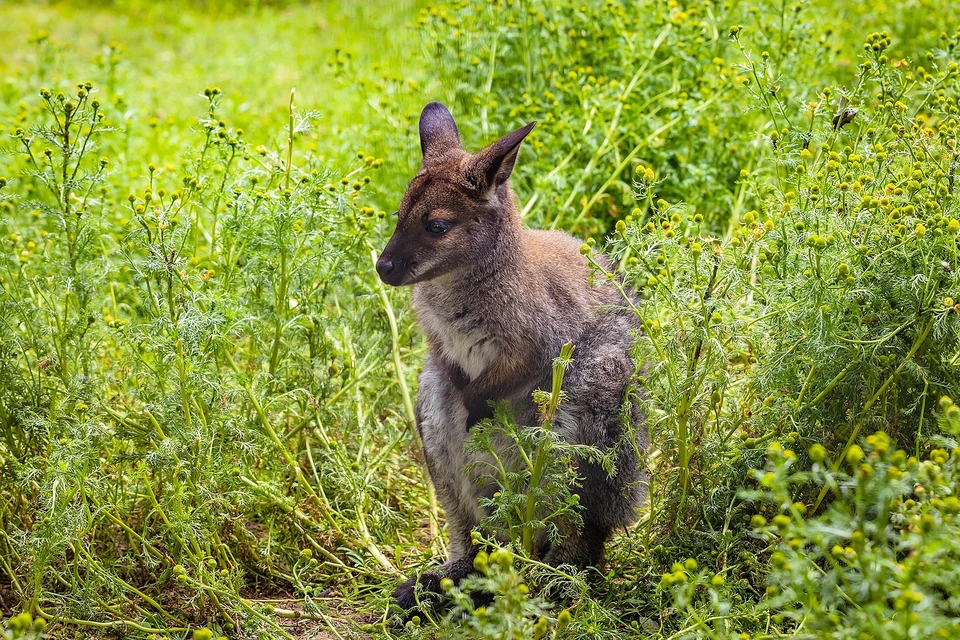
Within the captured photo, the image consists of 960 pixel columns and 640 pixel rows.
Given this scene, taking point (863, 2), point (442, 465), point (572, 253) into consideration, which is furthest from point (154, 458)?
point (863, 2)

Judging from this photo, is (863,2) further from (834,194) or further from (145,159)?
(145,159)

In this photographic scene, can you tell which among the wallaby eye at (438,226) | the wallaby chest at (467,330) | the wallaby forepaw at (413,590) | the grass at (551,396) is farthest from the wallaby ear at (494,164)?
the wallaby forepaw at (413,590)

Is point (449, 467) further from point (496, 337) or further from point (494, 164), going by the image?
point (494, 164)

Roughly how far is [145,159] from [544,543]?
14.3ft

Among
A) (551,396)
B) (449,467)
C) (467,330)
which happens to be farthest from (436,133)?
(551,396)

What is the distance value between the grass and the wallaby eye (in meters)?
0.42

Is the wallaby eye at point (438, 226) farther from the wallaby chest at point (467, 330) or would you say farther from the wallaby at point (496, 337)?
the wallaby chest at point (467, 330)

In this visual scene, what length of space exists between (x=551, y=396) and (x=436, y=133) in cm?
160

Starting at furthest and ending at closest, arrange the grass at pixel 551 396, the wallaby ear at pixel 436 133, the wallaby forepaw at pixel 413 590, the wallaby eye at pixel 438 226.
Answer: the wallaby ear at pixel 436 133, the wallaby eye at pixel 438 226, the wallaby forepaw at pixel 413 590, the grass at pixel 551 396

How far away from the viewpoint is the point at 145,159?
7023 mm

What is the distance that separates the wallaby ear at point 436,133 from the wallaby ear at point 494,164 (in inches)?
12.8

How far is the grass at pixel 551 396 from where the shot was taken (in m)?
3.02

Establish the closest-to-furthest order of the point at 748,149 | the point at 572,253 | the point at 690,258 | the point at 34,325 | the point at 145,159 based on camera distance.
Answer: the point at 690,258
the point at 34,325
the point at 572,253
the point at 748,149
the point at 145,159

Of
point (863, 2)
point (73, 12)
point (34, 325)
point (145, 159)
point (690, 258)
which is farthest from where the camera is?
point (73, 12)
